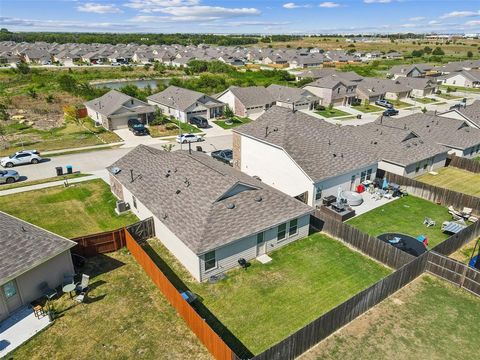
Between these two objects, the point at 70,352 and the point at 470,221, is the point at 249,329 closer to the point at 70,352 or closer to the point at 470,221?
the point at 70,352

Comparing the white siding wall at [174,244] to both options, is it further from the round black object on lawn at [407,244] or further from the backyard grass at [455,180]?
the backyard grass at [455,180]

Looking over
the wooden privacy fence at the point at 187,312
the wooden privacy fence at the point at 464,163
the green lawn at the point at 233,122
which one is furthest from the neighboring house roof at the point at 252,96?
the wooden privacy fence at the point at 187,312

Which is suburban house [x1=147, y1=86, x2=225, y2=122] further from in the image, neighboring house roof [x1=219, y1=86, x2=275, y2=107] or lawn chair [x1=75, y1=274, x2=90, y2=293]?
A: lawn chair [x1=75, y1=274, x2=90, y2=293]

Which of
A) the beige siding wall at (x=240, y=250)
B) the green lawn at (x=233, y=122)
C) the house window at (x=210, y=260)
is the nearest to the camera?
the house window at (x=210, y=260)

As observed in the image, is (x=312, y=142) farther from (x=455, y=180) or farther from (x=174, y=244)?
(x=455, y=180)

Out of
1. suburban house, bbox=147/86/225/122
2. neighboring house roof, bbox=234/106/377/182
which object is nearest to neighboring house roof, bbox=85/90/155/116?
suburban house, bbox=147/86/225/122

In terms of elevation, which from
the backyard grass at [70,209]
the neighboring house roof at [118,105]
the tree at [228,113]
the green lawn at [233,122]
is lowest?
the backyard grass at [70,209]

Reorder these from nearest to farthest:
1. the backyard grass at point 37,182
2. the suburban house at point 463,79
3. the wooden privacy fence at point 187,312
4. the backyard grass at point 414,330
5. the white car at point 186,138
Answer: the wooden privacy fence at point 187,312, the backyard grass at point 414,330, the backyard grass at point 37,182, the white car at point 186,138, the suburban house at point 463,79
